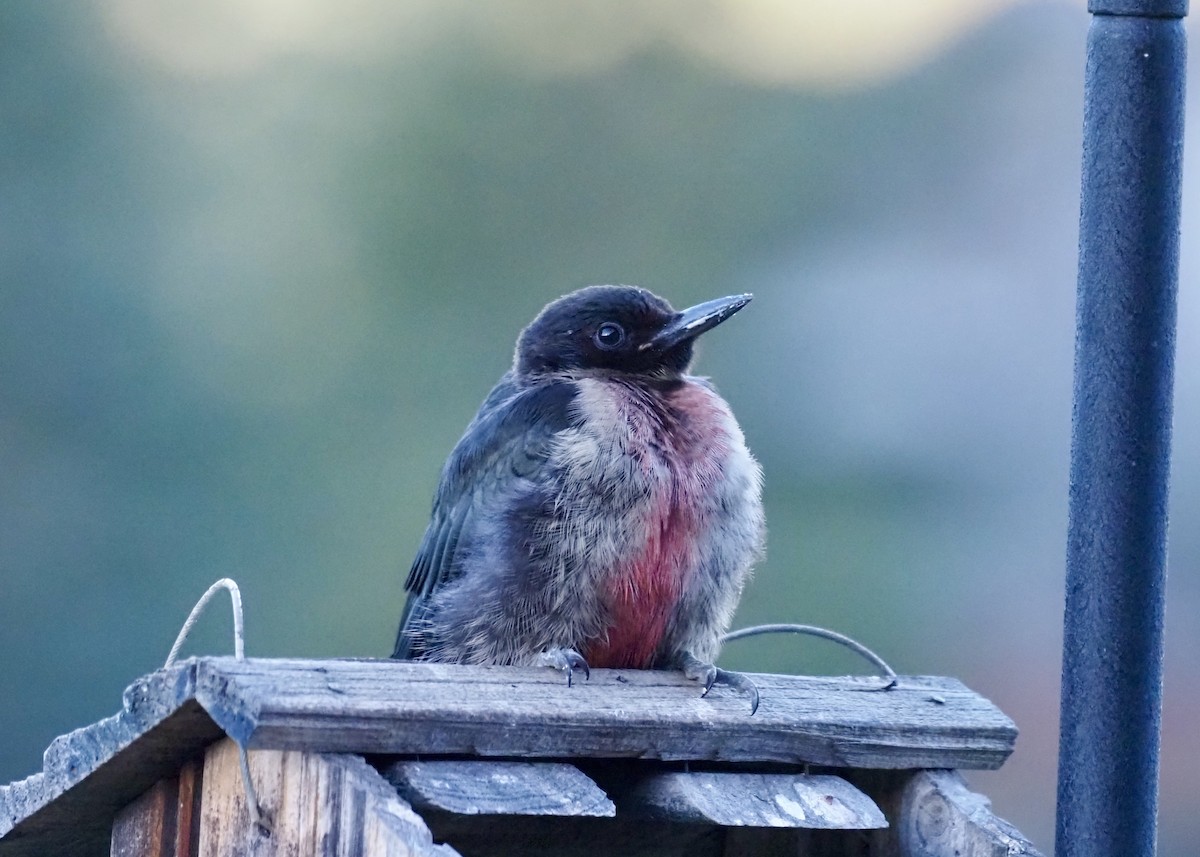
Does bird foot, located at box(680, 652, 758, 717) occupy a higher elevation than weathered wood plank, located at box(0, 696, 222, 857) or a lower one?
higher

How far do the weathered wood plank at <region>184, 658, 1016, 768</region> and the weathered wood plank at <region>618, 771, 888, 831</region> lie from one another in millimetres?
47

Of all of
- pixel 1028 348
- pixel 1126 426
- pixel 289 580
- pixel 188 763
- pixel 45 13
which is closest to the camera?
pixel 1126 426

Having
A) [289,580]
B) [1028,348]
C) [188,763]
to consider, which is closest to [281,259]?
[289,580]

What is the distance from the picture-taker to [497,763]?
2846 millimetres

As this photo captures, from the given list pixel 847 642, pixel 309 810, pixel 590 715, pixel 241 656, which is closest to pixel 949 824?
pixel 847 642

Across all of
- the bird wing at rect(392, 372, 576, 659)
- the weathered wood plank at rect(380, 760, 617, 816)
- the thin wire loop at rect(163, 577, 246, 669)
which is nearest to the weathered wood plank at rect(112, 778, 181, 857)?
the thin wire loop at rect(163, 577, 246, 669)

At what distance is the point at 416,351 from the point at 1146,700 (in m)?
6.02

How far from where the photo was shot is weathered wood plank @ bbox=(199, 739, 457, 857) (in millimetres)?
2578

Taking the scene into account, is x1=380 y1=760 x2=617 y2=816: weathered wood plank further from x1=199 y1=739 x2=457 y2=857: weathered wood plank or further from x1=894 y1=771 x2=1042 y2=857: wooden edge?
x1=894 y1=771 x2=1042 y2=857: wooden edge

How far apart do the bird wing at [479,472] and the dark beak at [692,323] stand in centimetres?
27

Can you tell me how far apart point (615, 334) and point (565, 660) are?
985 mm

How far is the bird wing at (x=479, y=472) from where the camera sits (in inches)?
148

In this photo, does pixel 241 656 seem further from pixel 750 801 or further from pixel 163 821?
pixel 750 801

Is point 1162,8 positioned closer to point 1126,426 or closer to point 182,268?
point 1126,426
